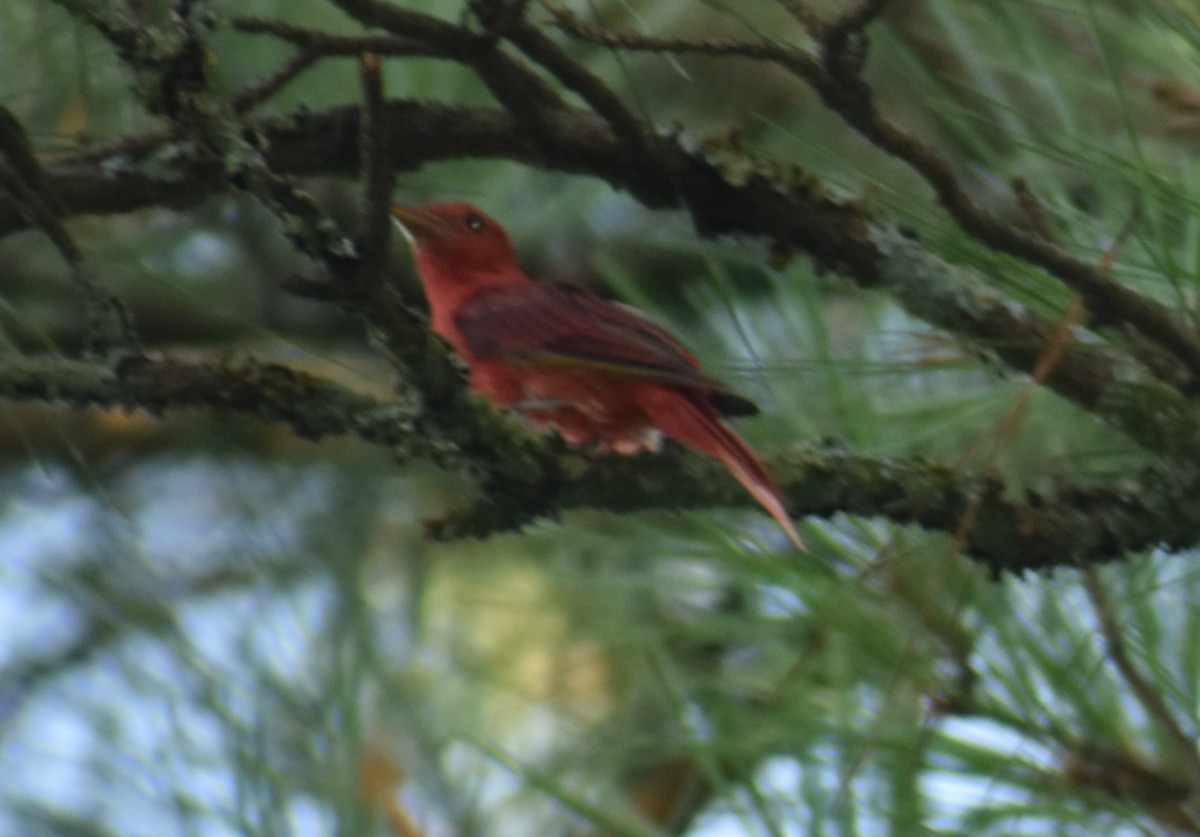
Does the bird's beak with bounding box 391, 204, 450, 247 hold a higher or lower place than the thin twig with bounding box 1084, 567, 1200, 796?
lower

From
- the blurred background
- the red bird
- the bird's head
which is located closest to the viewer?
the blurred background

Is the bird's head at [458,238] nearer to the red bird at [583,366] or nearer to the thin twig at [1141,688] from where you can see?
the red bird at [583,366]

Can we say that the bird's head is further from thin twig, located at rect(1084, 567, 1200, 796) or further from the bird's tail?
thin twig, located at rect(1084, 567, 1200, 796)

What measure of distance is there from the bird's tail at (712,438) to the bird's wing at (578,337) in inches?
0.7

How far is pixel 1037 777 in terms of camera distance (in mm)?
1329

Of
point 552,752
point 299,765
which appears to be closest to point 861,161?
point 552,752

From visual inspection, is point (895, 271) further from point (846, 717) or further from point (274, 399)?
point (846, 717)

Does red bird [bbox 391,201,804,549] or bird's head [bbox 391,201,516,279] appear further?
bird's head [bbox 391,201,516,279]

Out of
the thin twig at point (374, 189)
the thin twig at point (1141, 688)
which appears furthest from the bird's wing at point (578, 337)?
the thin twig at point (374, 189)

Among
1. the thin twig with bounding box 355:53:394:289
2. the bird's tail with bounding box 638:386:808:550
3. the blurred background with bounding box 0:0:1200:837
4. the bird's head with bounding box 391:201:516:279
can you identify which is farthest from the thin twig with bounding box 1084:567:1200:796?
the bird's head with bounding box 391:201:516:279

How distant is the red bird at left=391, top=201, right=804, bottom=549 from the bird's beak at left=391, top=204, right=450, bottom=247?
0.09 metres

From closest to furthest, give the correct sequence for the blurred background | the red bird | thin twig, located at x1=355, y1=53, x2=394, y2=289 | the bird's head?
1. thin twig, located at x1=355, y1=53, x2=394, y2=289
2. the blurred background
3. the red bird
4. the bird's head

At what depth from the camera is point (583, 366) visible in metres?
1.46

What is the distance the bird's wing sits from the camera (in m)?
1.36
